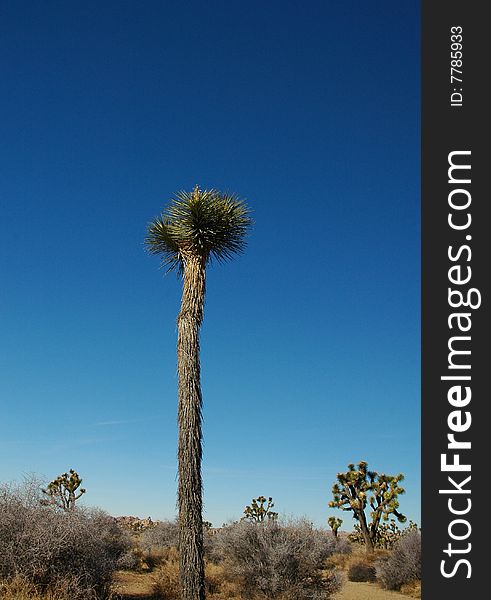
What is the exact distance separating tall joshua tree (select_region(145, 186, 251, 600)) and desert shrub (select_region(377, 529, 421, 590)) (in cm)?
1191

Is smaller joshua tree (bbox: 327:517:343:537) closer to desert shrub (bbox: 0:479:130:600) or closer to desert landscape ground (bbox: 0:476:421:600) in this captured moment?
desert landscape ground (bbox: 0:476:421:600)

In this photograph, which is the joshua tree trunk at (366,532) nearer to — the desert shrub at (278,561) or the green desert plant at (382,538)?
the green desert plant at (382,538)

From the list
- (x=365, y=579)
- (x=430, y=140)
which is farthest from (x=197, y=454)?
(x=365, y=579)

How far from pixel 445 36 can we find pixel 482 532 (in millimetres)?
5279

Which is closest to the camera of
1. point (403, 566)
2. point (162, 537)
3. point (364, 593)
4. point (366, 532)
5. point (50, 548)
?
point (50, 548)

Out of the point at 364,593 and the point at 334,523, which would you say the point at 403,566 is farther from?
the point at 334,523

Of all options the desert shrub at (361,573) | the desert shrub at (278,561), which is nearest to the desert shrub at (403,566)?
the desert shrub at (361,573)

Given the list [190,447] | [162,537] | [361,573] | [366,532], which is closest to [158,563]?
[162,537]

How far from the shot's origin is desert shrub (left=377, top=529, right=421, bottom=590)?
855 inches

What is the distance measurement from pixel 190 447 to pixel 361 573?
15.5 metres

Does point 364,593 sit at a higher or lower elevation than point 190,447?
lower

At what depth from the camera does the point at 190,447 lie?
1292 centimetres


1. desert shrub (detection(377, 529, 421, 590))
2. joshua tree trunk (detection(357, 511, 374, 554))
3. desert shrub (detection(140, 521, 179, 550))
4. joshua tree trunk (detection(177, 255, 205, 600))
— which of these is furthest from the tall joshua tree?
joshua tree trunk (detection(357, 511, 374, 554))

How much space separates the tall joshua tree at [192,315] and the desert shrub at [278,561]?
180 inches
